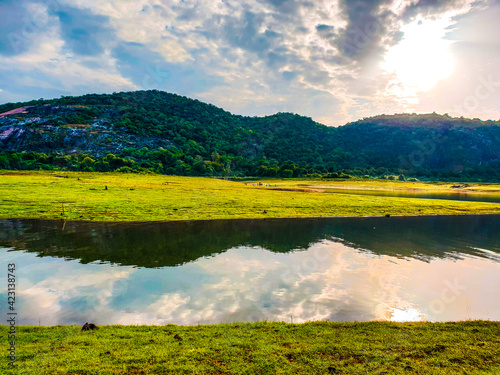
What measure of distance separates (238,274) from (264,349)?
9.50 meters

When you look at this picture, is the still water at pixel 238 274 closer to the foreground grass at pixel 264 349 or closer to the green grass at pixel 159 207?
the foreground grass at pixel 264 349

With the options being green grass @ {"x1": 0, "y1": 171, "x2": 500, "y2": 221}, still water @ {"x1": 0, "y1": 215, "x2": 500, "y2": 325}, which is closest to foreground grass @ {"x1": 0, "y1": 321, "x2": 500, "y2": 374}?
still water @ {"x1": 0, "y1": 215, "x2": 500, "y2": 325}

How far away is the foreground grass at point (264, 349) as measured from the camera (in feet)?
25.7

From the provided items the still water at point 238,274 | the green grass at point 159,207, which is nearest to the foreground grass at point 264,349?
the still water at point 238,274

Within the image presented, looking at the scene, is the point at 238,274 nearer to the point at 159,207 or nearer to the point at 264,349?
the point at 264,349

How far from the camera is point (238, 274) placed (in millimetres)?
18406

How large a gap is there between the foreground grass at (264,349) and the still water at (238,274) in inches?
70.0

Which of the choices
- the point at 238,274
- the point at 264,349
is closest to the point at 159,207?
the point at 238,274

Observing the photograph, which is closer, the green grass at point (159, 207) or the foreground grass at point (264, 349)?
the foreground grass at point (264, 349)

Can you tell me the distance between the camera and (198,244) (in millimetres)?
25297

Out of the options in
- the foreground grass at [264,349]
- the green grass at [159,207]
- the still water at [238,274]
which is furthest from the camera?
the green grass at [159,207]

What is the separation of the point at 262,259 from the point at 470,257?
1921 cm

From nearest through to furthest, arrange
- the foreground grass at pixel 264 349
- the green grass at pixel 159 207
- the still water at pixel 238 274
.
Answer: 1. the foreground grass at pixel 264 349
2. the still water at pixel 238 274
3. the green grass at pixel 159 207

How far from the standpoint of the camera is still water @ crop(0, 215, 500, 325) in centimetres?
1324
